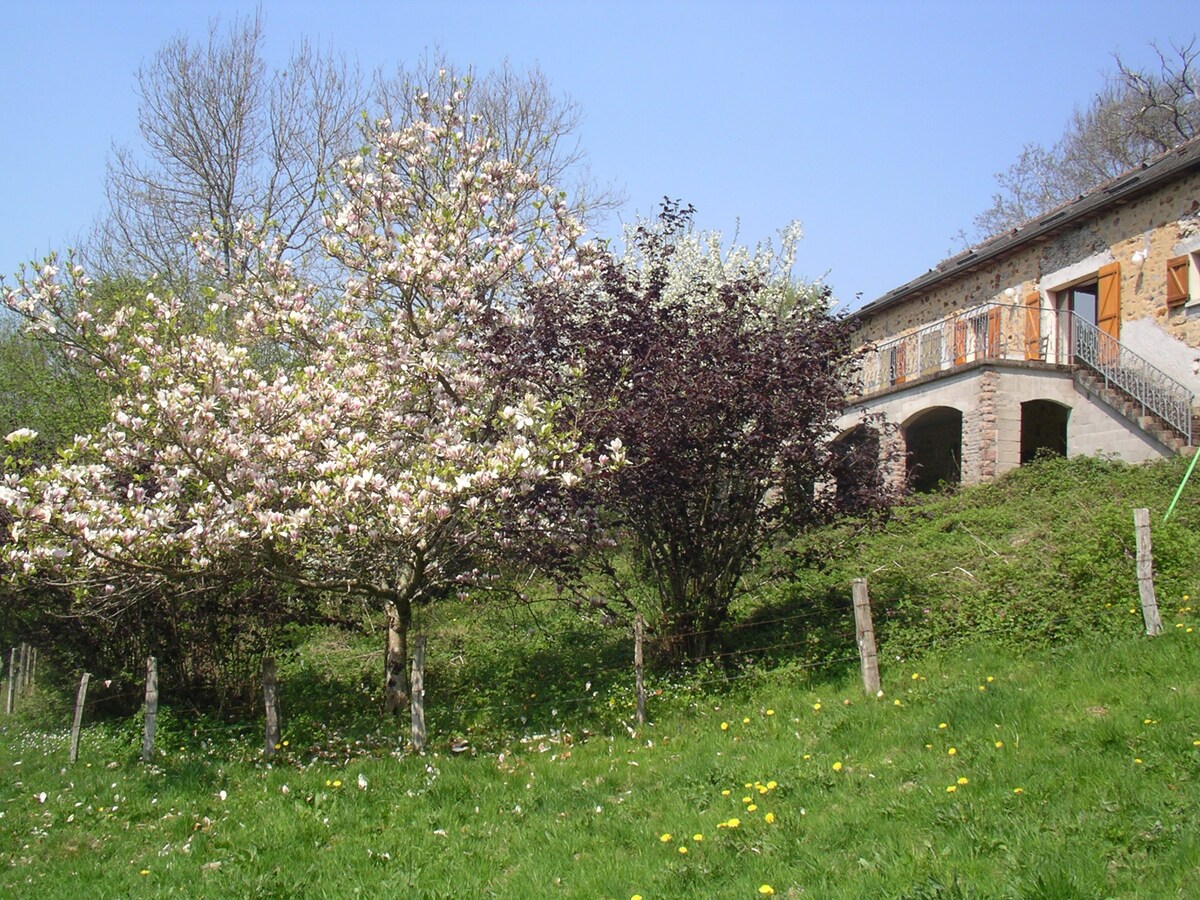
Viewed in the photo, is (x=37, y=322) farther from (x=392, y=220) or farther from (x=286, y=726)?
(x=286, y=726)

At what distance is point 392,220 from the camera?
11.3 metres

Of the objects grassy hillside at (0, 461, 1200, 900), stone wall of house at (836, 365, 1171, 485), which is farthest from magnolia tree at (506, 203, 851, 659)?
stone wall of house at (836, 365, 1171, 485)

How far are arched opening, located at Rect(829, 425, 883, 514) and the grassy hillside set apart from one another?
78cm

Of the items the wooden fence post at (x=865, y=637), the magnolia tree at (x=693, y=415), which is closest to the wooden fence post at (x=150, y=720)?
the magnolia tree at (x=693, y=415)

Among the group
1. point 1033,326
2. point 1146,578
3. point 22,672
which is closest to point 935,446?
point 1033,326

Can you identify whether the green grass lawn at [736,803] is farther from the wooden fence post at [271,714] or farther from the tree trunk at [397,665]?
the tree trunk at [397,665]

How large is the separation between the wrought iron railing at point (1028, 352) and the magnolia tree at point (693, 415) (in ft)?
20.4

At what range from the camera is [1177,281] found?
15.6m

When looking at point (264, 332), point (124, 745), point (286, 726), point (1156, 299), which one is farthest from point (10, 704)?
point (1156, 299)

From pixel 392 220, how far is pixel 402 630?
4.73m

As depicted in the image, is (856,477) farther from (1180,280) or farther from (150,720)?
(1180,280)

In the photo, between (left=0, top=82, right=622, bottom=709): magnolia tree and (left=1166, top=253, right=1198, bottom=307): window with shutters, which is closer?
(left=0, top=82, right=622, bottom=709): magnolia tree

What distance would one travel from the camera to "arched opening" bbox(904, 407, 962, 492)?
795 inches

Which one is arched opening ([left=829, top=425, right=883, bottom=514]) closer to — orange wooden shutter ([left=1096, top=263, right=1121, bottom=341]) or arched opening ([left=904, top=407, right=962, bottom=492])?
orange wooden shutter ([left=1096, top=263, right=1121, bottom=341])
